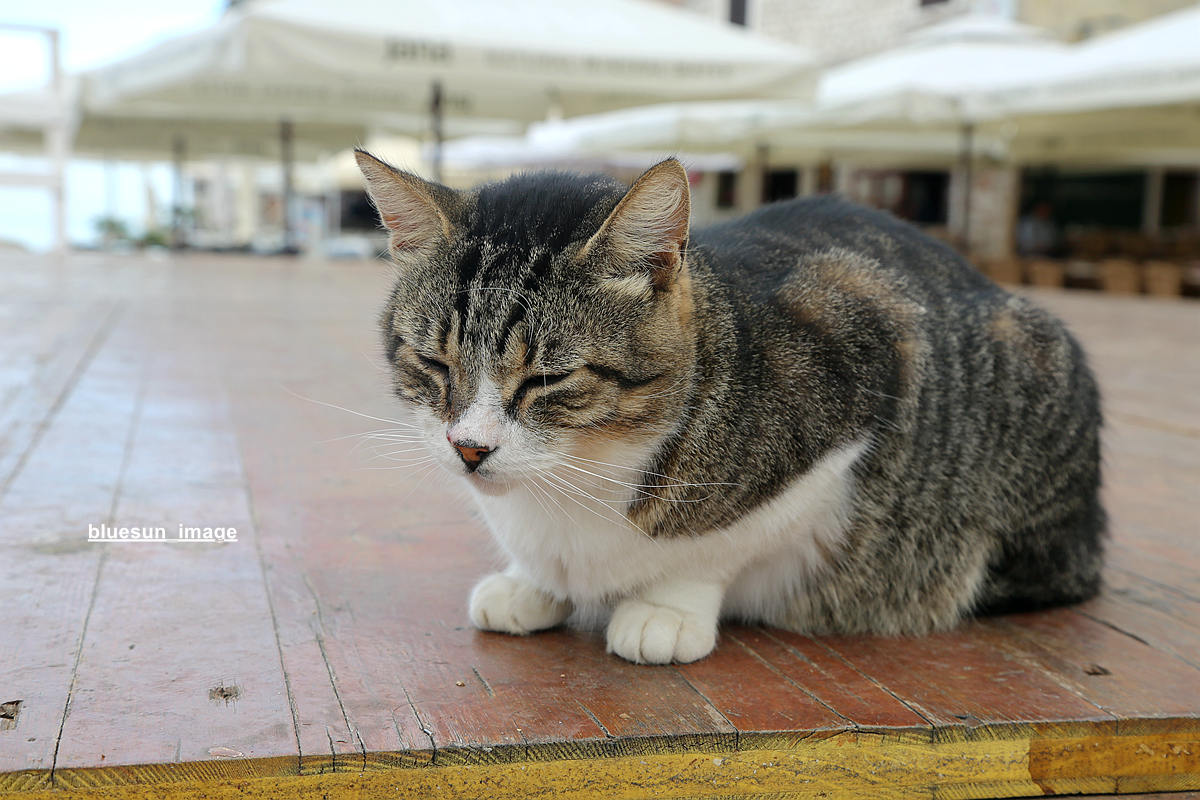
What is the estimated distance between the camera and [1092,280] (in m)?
10.8

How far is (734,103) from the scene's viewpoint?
33.1 feet

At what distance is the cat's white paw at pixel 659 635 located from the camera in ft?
5.34


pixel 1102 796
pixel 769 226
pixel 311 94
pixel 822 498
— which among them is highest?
pixel 311 94

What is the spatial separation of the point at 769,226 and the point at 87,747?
5.03 feet

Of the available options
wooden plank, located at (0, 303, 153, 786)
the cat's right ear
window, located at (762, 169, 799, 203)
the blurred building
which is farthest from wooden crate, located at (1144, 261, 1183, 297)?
window, located at (762, 169, 799, 203)

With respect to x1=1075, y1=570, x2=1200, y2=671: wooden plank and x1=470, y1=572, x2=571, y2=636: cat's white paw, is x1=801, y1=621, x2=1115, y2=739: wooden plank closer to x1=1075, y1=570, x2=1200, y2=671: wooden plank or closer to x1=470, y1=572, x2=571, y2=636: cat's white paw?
x1=1075, y1=570, x2=1200, y2=671: wooden plank

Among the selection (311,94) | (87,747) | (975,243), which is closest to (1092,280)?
(975,243)

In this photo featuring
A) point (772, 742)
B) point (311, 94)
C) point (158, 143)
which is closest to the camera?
point (772, 742)

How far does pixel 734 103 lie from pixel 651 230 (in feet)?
29.6

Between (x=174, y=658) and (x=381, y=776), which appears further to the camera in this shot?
(x=174, y=658)

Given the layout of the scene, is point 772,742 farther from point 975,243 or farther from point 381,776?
point 975,243

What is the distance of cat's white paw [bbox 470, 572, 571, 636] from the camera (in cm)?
175

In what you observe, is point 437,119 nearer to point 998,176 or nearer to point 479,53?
point 479,53

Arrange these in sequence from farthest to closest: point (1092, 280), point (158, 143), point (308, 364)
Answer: point (158, 143), point (1092, 280), point (308, 364)
